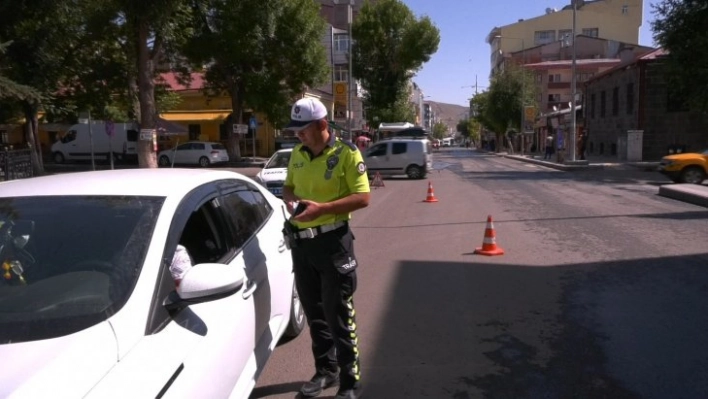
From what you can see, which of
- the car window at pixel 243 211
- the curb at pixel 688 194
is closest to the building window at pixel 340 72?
Result: the curb at pixel 688 194

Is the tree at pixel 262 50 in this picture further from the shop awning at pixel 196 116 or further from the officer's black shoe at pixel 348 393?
the officer's black shoe at pixel 348 393

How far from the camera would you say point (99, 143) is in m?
39.1

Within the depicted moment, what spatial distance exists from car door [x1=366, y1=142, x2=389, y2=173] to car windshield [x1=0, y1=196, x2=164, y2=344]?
884 inches

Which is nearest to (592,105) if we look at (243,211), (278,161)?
(278,161)

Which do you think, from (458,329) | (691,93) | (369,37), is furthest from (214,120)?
(458,329)

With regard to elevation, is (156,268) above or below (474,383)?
above

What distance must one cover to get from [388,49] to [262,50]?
2569 centimetres

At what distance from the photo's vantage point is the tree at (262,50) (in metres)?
31.1

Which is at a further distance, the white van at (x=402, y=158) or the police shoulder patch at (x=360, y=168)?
the white van at (x=402, y=158)

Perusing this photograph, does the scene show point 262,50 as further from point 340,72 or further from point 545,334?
point 340,72

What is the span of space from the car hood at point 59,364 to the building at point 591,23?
93369 mm

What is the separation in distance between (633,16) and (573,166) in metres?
71.5

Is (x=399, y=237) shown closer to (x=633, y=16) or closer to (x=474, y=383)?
(x=474, y=383)

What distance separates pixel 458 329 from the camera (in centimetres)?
544
